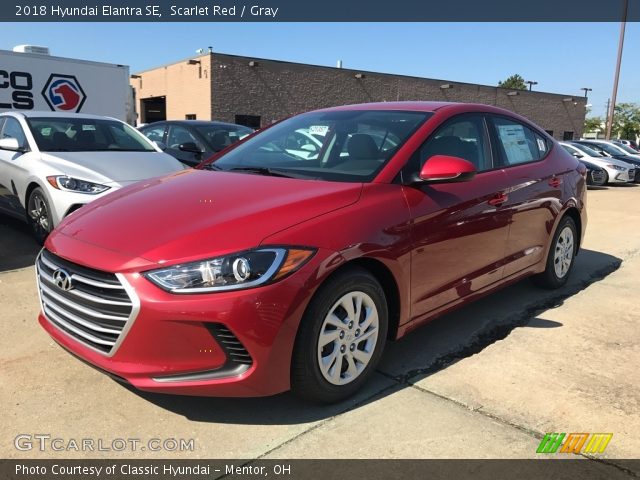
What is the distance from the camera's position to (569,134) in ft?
150

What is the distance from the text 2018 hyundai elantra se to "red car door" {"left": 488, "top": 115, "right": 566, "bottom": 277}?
3 centimetres

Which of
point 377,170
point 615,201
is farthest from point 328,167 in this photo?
point 615,201

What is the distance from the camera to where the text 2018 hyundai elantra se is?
2.43 metres

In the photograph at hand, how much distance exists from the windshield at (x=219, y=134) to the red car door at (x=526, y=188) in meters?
4.76

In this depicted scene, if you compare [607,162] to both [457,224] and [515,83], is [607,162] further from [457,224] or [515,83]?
[515,83]

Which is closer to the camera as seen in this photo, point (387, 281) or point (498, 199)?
point (387, 281)

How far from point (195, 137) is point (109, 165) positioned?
98.8 inches

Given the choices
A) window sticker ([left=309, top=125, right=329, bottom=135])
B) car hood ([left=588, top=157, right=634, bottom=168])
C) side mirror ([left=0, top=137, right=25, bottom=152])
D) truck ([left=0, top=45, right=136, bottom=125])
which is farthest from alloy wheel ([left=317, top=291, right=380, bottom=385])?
car hood ([left=588, top=157, right=634, bottom=168])

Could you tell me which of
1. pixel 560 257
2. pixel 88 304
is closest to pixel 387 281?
pixel 88 304

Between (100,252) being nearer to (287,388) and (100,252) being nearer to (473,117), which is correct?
(287,388)

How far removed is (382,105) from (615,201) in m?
11.0

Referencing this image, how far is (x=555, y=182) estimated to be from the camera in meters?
4.61

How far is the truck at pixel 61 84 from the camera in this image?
1125 cm

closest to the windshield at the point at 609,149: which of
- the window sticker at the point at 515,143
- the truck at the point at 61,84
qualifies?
the truck at the point at 61,84
